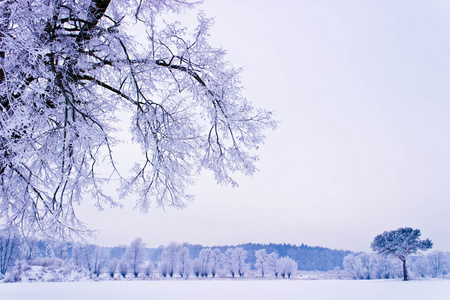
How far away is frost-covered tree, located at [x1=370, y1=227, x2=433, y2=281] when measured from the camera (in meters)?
29.0

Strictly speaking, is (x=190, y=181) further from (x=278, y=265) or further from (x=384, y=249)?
(x=278, y=265)

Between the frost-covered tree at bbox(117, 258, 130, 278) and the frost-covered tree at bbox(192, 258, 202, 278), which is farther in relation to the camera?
the frost-covered tree at bbox(192, 258, 202, 278)

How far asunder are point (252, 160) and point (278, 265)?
199ft

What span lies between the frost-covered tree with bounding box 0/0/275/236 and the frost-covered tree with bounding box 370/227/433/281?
31281 mm

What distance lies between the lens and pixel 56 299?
7.53 metres

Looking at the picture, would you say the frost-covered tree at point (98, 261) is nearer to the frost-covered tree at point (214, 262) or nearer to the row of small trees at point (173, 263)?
the row of small trees at point (173, 263)

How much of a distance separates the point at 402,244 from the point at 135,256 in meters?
40.5

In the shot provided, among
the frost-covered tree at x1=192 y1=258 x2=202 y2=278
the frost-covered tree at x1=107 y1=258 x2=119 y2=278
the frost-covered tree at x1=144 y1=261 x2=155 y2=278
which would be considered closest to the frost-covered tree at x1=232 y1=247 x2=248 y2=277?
the frost-covered tree at x1=192 y1=258 x2=202 y2=278

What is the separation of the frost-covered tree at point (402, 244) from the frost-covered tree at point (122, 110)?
3128 centimetres

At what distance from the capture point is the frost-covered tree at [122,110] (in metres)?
3.68

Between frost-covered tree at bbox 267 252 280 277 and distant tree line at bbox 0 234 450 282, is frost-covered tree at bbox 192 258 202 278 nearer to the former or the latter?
distant tree line at bbox 0 234 450 282

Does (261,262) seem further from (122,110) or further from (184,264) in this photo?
(122,110)

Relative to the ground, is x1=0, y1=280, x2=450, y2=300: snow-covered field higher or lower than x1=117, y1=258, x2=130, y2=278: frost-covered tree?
higher

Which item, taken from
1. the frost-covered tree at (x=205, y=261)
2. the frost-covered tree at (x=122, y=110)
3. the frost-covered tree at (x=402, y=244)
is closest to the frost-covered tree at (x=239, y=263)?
the frost-covered tree at (x=205, y=261)
